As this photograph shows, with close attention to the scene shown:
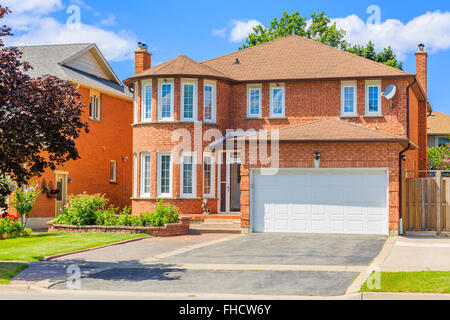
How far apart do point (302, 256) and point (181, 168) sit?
34.5ft

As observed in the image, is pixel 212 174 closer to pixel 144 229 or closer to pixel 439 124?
pixel 144 229

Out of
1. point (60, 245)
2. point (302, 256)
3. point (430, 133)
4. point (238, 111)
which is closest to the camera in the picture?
point (302, 256)

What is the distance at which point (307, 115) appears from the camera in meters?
25.5

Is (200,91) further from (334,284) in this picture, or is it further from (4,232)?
(334,284)

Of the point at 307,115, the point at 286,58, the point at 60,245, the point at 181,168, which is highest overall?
→ the point at 286,58

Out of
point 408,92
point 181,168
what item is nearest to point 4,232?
point 181,168

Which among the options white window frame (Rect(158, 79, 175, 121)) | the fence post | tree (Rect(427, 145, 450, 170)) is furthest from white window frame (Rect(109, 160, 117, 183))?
tree (Rect(427, 145, 450, 170))

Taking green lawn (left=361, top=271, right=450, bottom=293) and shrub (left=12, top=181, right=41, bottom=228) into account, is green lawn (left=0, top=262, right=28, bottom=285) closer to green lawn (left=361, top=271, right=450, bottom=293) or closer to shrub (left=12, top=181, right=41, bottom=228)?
green lawn (left=361, top=271, right=450, bottom=293)

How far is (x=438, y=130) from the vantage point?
1884 inches

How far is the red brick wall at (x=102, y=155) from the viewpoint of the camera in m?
27.6

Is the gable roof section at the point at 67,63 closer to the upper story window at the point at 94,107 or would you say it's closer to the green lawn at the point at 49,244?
the upper story window at the point at 94,107

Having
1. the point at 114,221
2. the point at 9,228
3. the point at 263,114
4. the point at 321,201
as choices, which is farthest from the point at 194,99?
the point at 9,228

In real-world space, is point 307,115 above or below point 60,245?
above

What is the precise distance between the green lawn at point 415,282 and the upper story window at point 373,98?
45.7 feet
